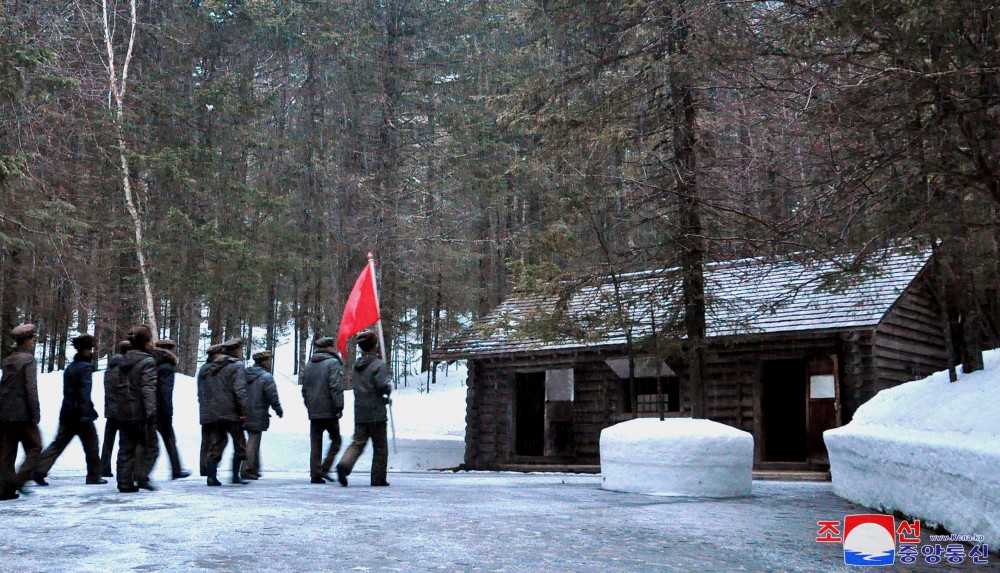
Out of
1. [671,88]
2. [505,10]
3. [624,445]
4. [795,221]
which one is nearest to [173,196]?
[505,10]

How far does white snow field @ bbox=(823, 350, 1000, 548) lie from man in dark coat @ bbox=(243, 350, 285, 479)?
7481 millimetres

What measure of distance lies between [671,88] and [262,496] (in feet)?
32.8

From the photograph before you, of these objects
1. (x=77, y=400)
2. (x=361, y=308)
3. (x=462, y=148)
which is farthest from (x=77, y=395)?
(x=462, y=148)

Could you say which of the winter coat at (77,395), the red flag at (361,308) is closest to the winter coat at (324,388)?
the winter coat at (77,395)

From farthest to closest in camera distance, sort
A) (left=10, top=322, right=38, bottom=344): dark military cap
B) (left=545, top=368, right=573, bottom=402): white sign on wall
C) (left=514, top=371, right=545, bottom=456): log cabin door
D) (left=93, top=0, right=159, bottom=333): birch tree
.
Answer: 1. (left=93, top=0, right=159, bottom=333): birch tree
2. (left=514, top=371, right=545, bottom=456): log cabin door
3. (left=545, top=368, right=573, bottom=402): white sign on wall
4. (left=10, top=322, right=38, bottom=344): dark military cap

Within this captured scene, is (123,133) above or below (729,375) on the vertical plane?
above

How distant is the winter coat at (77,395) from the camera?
1116 centimetres

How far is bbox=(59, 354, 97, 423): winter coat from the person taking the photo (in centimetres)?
1116

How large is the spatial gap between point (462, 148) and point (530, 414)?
13511 millimetres

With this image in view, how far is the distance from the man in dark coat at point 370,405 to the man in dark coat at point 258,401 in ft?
5.67

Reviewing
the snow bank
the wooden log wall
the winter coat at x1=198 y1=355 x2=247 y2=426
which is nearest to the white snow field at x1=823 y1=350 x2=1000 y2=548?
the snow bank

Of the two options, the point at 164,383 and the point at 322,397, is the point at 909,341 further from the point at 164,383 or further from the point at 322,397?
the point at 164,383

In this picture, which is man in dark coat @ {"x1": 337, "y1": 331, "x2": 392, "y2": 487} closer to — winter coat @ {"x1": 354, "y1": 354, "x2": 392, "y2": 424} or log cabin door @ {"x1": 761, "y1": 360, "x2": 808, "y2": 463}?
winter coat @ {"x1": 354, "y1": 354, "x2": 392, "y2": 424}

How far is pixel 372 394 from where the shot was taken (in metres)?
12.0
